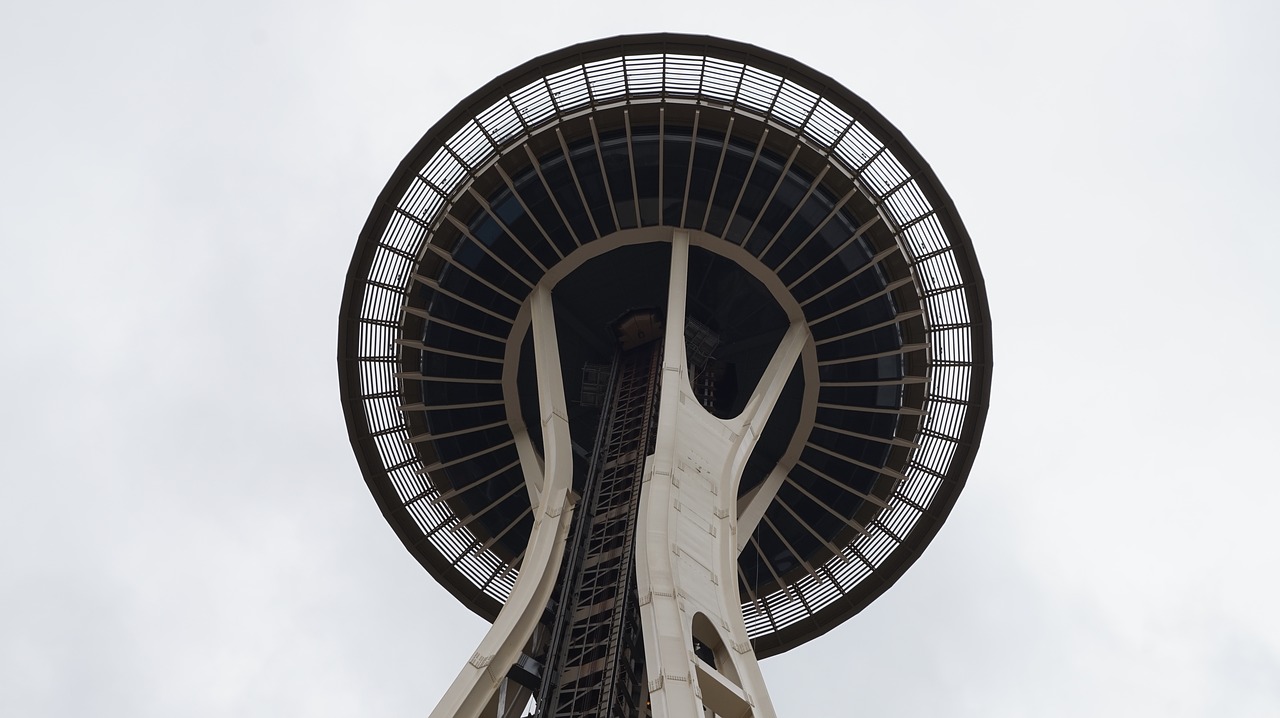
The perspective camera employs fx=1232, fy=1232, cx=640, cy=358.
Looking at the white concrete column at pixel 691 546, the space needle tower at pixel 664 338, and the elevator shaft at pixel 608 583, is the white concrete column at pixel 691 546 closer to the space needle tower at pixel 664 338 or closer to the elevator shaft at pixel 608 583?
the space needle tower at pixel 664 338

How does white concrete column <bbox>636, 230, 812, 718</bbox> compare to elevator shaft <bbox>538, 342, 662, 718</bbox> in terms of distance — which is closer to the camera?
white concrete column <bbox>636, 230, 812, 718</bbox>

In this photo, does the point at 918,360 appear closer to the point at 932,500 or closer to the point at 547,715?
the point at 932,500

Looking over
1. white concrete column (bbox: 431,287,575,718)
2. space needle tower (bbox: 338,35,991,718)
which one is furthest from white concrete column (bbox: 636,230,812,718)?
white concrete column (bbox: 431,287,575,718)

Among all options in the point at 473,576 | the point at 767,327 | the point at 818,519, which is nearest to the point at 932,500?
the point at 818,519

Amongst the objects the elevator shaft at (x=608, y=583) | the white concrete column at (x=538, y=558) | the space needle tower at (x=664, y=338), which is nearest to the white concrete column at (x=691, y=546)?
the space needle tower at (x=664, y=338)

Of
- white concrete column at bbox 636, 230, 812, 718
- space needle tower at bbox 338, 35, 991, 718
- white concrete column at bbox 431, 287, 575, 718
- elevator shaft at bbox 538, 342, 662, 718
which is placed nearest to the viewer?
white concrete column at bbox 636, 230, 812, 718

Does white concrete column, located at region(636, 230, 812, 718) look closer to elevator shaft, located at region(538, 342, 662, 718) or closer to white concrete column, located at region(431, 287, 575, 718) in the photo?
elevator shaft, located at region(538, 342, 662, 718)

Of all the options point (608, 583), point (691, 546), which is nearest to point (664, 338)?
point (608, 583)
